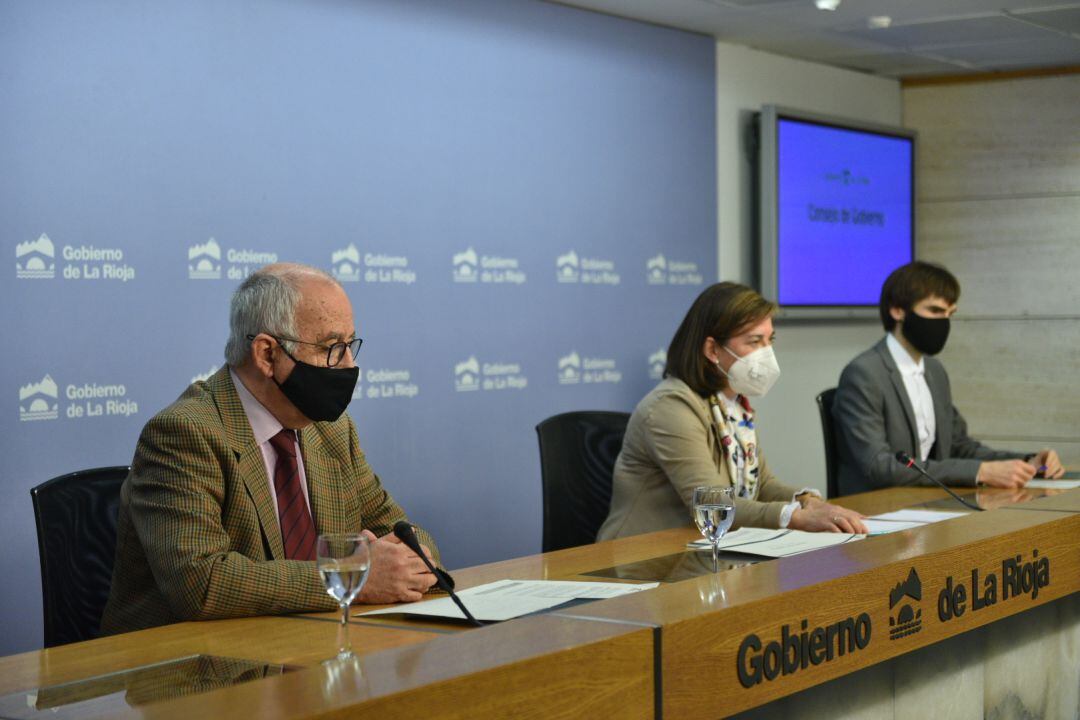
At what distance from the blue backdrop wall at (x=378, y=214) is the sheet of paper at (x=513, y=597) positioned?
186 cm

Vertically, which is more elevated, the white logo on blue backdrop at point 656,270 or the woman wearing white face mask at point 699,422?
the white logo on blue backdrop at point 656,270

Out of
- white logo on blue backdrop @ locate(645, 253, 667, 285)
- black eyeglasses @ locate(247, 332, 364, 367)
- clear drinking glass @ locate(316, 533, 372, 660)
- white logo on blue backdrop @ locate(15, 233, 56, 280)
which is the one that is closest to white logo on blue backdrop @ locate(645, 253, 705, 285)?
white logo on blue backdrop @ locate(645, 253, 667, 285)

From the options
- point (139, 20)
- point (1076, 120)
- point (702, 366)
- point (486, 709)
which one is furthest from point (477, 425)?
point (1076, 120)

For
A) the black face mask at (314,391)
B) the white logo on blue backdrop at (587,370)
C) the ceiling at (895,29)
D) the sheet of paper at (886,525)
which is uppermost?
the ceiling at (895,29)

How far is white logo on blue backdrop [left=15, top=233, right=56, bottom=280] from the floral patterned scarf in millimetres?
1911

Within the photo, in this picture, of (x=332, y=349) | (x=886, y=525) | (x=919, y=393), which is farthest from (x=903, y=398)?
(x=332, y=349)

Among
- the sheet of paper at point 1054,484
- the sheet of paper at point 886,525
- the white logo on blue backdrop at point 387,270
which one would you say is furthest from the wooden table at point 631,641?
the white logo on blue backdrop at point 387,270

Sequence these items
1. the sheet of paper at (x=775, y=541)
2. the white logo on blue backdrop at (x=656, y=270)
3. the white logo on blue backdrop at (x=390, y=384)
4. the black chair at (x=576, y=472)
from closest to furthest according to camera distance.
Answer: the sheet of paper at (x=775, y=541)
the black chair at (x=576, y=472)
the white logo on blue backdrop at (x=390, y=384)
the white logo on blue backdrop at (x=656, y=270)

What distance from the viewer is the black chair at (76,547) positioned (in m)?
2.57

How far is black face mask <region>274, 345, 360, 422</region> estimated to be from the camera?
2.58m

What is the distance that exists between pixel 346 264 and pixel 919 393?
205cm

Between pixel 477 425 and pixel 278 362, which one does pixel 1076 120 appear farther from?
pixel 278 362

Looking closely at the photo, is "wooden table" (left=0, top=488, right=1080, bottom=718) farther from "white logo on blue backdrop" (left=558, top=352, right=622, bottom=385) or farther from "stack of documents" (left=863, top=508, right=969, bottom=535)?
"white logo on blue backdrop" (left=558, top=352, right=622, bottom=385)

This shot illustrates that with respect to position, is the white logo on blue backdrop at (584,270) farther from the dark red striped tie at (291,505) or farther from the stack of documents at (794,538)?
the dark red striped tie at (291,505)
